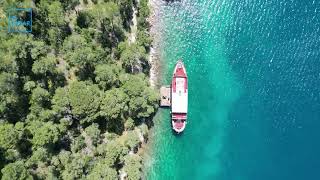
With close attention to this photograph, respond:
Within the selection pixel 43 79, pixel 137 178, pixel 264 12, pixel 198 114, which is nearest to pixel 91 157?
pixel 137 178

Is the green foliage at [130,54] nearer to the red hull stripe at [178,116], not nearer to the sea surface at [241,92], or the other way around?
the sea surface at [241,92]

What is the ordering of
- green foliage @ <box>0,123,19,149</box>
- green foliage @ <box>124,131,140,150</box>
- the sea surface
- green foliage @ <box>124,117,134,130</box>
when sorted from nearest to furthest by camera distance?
green foliage @ <box>0,123,19,149</box>
green foliage @ <box>124,131,140,150</box>
green foliage @ <box>124,117,134,130</box>
the sea surface

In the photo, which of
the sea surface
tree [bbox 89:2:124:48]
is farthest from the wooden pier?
tree [bbox 89:2:124:48]

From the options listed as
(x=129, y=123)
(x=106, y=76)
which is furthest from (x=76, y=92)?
(x=129, y=123)

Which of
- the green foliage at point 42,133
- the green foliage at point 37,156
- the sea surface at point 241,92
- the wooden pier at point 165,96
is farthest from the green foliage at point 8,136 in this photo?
the wooden pier at point 165,96

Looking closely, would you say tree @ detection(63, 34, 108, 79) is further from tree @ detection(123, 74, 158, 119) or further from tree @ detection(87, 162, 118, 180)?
tree @ detection(87, 162, 118, 180)

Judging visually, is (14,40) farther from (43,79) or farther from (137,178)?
(137,178)
